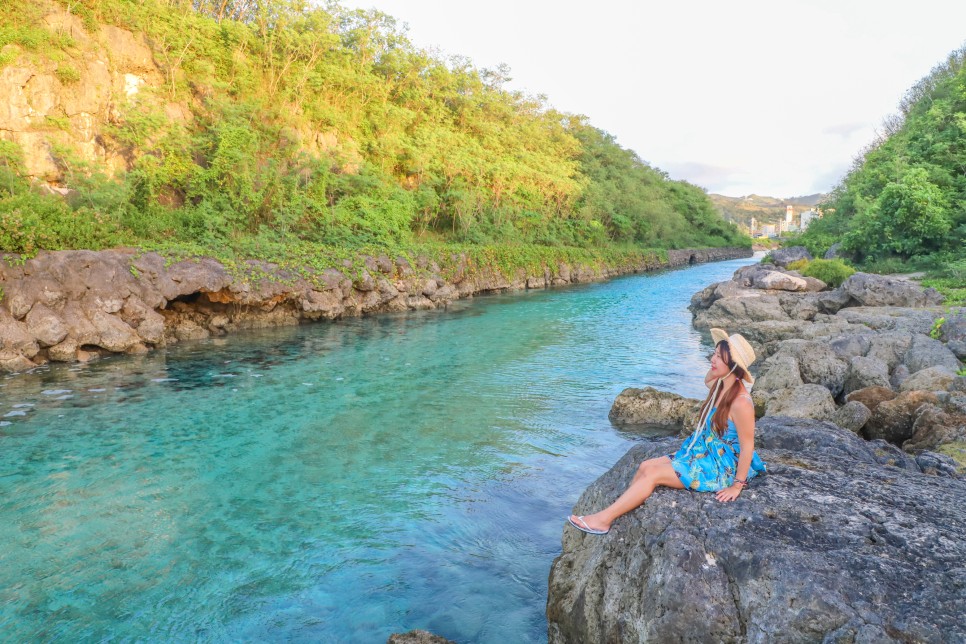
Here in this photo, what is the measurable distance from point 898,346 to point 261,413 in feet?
37.9

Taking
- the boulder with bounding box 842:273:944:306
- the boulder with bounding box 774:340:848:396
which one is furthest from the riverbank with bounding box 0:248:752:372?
the boulder with bounding box 842:273:944:306

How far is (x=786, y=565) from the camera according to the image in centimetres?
293

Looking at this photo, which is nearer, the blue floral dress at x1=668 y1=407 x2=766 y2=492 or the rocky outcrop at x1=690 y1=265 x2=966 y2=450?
the blue floral dress at x1=668 y1=407 x2=766 y2=492

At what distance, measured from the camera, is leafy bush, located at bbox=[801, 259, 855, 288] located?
2153 centimetres

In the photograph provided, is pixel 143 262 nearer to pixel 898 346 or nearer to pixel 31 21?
pixel 31 21

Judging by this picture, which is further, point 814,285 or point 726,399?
point 814,285

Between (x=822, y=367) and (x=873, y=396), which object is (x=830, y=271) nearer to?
(x=822, y=367)

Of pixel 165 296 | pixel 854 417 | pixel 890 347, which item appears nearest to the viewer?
pixel 854 417

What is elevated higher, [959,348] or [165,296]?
[165,296]

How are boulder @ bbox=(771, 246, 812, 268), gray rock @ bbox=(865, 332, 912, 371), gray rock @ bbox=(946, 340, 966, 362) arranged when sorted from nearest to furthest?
gray rock @ bbox=(946, 340, 966, 362) → gray rock @ bbox=(865, 332, 912, 371) → boulder @ bbox=(771, 246, 812, 268)

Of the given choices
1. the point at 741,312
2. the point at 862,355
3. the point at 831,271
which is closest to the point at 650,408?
the point at 862,355

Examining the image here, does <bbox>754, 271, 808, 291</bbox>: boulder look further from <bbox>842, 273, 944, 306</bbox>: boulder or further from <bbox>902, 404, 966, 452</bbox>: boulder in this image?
<bbox>902, 404, 966, 452</bbox>: boulder

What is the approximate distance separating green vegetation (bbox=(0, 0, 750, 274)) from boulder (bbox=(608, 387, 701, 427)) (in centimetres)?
1248

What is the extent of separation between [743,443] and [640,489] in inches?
28.5
